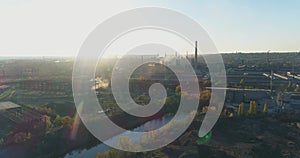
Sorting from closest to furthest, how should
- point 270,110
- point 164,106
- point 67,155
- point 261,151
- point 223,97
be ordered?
point 261,151 < point 67,155 < point 270,110 < point 164,106 < point 223,97

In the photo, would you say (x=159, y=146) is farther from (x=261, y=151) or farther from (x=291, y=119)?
(x=291, y=119)

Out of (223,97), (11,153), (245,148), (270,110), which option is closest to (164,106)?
(223,97)

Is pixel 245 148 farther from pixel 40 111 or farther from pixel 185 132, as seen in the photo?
pixel 40 111

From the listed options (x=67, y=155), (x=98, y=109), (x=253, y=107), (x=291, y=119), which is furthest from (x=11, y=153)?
(x=291, y=119)

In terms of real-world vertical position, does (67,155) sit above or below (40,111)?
below

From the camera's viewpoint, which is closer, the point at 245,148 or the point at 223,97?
the point at 245,148

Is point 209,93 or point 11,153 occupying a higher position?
point 209,93

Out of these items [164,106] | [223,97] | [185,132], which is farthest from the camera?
[223,97]

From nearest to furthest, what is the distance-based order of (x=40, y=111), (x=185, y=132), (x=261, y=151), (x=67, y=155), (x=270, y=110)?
(x=261, y=151), (x=67, y=155), (x=185, y=132), (x=40, y=111), (x=270, y=110)

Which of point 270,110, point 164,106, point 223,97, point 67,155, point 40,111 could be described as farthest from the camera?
point 223,97
